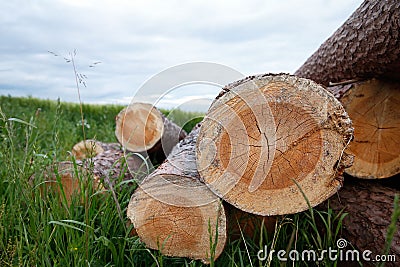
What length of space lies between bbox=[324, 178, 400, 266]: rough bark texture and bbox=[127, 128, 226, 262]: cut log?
681mm

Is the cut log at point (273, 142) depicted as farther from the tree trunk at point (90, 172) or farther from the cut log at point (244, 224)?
the tree trunk at point (90, 172)

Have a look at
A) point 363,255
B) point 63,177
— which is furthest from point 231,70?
point 63,177

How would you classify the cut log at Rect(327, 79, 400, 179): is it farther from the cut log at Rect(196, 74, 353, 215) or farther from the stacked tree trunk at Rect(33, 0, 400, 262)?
the cut log at Rect(196, 74, 353, 215)

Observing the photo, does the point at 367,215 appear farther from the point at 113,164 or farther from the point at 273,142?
the point at 113,164

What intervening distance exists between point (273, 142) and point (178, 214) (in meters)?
0.55

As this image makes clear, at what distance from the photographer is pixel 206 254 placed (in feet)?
5.79

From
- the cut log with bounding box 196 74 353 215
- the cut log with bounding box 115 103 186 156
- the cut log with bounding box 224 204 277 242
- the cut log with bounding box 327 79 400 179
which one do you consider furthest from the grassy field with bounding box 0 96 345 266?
the cut log with bounding box 115 103 186 156

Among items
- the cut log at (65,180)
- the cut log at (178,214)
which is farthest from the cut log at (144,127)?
the cut log at (178,214)

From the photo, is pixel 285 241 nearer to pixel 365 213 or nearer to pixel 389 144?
pixel 365 213

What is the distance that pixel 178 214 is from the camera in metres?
1.78

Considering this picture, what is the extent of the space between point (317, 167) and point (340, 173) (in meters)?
0.12

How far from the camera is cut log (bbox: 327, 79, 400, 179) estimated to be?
228 centimetres

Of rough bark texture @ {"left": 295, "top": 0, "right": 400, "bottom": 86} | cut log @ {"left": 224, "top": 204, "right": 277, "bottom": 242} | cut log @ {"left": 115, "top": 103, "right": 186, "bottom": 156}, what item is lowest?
cut log @ {"left": 224, "top": 204, "right": 277, "bottom": 242}

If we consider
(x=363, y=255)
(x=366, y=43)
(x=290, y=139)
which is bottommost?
(x=363, y=255)
